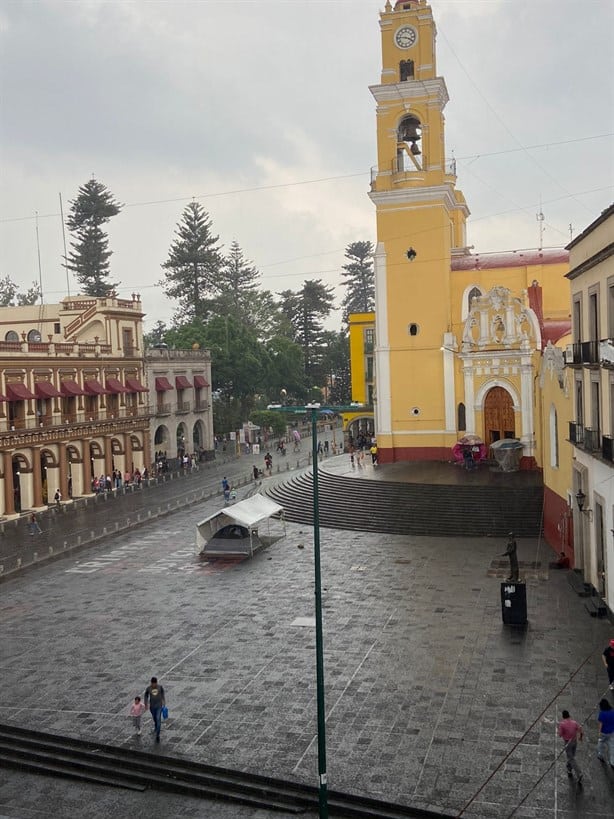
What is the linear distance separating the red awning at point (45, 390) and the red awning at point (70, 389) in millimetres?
782

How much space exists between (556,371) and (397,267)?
15220mm

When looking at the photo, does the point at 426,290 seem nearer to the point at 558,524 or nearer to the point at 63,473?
the point at 558,524

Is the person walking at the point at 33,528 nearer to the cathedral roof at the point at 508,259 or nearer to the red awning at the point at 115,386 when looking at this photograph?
the red awning at the point at 115,386

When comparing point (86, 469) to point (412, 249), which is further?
point (86, 469)

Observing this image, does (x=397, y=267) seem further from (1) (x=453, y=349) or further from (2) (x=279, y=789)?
(2) (x=279, y=789)

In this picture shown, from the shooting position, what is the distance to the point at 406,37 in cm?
3925

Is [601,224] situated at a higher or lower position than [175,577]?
higher

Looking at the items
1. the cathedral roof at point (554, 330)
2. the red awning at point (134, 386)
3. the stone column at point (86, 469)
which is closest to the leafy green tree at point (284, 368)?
the red awning at point (134, 386)

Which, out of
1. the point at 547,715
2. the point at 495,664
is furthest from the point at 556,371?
the point at 547,715

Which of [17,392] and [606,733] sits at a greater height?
[17,392]

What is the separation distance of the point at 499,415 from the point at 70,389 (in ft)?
75.0

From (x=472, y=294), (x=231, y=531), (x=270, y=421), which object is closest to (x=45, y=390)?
(x=231, y=531)

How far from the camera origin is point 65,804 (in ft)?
44.2

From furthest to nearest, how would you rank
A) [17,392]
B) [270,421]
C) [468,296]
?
[270,421]
[17,392]
[468,296]
